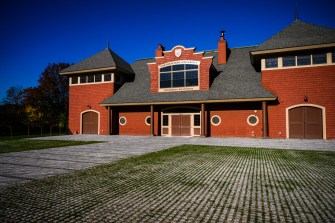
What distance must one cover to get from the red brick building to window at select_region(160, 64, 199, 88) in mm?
90

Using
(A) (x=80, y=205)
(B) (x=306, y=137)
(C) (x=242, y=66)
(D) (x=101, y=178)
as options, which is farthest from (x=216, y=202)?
(C) (x=242, y=66)

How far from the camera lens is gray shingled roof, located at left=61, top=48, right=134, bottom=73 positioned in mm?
22431

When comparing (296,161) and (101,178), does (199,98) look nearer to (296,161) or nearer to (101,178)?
(296,161)

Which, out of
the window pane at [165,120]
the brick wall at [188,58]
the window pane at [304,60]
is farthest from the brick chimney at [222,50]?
the window pane at [165,120]

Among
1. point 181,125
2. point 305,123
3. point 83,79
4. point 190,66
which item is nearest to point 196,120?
point 181,125

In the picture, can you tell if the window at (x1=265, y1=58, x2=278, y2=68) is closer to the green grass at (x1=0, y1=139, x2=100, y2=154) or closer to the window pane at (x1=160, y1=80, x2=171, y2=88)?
the window pane at (x1=160, y1=80, x2=171, y2=88)

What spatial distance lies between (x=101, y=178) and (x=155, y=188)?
1641 mm

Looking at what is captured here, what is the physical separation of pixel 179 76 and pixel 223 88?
13.9ft

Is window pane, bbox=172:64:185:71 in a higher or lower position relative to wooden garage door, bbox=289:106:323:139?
higher

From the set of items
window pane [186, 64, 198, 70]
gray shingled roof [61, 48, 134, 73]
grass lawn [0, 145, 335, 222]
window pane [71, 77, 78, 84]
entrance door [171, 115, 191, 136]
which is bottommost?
grass lawn [0, 145, 335, 222]

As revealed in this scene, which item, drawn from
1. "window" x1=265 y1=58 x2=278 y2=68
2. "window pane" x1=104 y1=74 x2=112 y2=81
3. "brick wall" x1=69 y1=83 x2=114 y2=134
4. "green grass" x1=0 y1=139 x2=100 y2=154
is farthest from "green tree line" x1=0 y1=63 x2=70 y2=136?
"window" x1=265 y1=58 x2=278 y2=68

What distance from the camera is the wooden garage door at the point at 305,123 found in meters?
15.7

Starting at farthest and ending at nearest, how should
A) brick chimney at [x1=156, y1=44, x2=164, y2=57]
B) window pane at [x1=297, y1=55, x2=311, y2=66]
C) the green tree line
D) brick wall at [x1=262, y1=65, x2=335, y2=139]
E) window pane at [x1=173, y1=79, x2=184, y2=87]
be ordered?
1. the green tree line
2. brick chimney at [x1=156, y1=44, x2=164, y2=57]
3. window pane at [x1=173, y1=79, x2=184, y2=87]
4. window pane at [x1=297, y1=55, x2=311, y2=66]
5. brick wall at [x1=262, y1=65, x2=335, y2=139]

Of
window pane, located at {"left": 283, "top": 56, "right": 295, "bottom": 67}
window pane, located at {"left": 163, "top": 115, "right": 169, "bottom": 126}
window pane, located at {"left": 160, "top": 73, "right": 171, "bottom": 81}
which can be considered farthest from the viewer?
window pane, located at {"left": 163, "top": 115, "right": 169, "bottom": 126}
